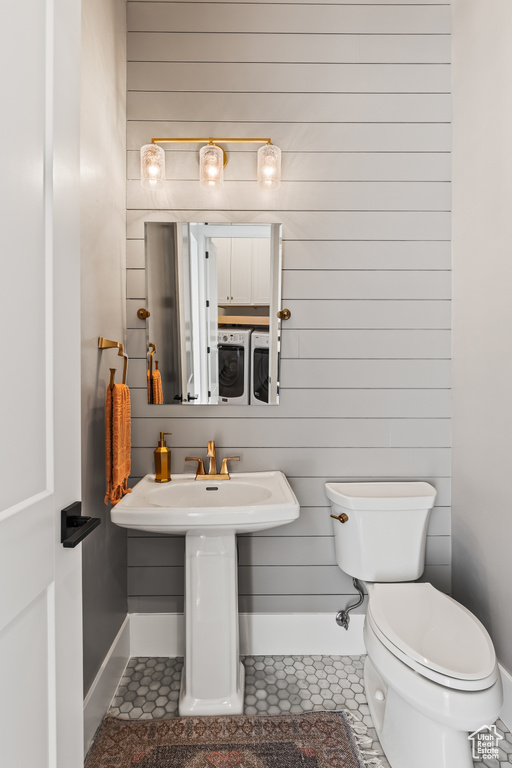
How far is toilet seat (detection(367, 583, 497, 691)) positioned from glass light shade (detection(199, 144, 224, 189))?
165cm

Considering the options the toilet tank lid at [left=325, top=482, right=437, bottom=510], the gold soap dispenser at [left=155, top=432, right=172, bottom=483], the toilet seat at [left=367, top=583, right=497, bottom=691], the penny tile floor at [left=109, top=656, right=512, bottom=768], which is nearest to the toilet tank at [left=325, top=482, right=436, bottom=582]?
the toilet tank lid at [left=325, top=482, right=437, bottom=510]

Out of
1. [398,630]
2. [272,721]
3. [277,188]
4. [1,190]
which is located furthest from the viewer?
[277,188]

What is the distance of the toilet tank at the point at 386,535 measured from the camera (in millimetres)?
1706

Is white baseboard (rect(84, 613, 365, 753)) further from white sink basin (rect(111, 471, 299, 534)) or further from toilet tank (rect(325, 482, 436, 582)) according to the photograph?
white sink basin (rect(111, 471, 299, 534))

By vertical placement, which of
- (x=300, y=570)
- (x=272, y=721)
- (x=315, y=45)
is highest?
(x=315, y=45)

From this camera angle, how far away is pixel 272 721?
1.54 metres

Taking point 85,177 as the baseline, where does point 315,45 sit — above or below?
above

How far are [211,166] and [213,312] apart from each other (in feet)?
1.88

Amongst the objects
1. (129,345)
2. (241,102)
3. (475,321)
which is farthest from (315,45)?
(129,345)

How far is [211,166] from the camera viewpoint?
178 cm

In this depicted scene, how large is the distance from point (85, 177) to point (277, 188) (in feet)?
2.61

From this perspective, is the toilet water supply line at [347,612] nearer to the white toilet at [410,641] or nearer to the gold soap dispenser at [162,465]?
the white toilet at [410,641]

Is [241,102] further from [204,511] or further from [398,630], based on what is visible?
[398,630]

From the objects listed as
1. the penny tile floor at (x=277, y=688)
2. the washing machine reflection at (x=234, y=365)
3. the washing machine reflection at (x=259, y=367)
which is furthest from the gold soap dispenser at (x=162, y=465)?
the penny tile floor at (x=277, y=688)
